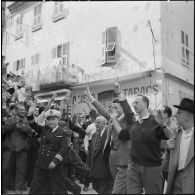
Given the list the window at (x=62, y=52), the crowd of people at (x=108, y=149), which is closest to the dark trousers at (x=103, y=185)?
the crowd of people at (x=108, y=149)

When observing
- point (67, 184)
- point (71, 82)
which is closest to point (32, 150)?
point (67, 184)

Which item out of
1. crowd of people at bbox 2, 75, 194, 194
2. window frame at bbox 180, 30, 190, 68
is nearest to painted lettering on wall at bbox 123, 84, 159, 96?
crowd of people at bbox 2, 75, 194, 194

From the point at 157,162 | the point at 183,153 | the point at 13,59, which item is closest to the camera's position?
the point at 183,153

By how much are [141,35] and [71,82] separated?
1.23 m

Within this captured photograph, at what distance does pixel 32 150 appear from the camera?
3926mm

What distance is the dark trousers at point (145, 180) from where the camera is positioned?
2.31 meters

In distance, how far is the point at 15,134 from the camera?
364cm

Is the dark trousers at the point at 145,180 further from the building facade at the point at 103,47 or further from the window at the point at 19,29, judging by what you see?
the window at the point at 19,29

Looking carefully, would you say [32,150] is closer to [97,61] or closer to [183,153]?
[97,61]

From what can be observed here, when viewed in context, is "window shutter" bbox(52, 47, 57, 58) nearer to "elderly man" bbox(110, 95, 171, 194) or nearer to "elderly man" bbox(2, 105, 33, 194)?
"elderly man" bbox(2, 105, 33, 194)

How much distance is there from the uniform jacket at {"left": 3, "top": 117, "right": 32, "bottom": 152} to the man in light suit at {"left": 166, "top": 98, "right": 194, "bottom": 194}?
2037mm

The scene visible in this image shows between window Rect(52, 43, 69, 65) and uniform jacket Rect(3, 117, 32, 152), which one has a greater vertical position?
window Rect(52, 43, 69, 65)

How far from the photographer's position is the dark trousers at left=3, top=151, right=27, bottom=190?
359cm

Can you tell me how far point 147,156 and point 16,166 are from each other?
6.27ft
